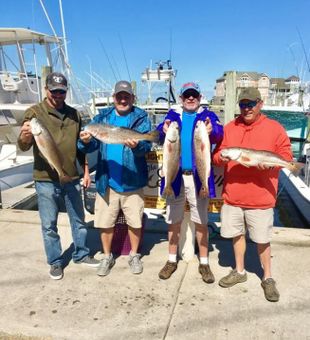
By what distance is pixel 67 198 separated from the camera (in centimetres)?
381

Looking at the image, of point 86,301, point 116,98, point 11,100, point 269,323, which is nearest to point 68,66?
point 11,100

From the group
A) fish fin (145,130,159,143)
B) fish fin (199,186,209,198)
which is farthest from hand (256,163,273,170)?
fish fin (145,130,159,143)

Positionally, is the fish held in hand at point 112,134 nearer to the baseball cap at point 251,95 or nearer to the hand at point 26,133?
the hand at point 26,133

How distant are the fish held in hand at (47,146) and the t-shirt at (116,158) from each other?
55 cm

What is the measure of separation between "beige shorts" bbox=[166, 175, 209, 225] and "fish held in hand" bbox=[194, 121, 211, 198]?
282 millimetres

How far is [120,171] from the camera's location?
12.2 feet

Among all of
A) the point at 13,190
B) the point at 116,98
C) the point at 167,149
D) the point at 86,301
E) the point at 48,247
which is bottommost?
the point at 13,190

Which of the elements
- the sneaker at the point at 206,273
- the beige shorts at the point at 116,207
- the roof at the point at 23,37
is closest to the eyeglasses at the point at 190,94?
the beige shorts at the point at 116,207

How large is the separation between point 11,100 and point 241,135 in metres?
11.7

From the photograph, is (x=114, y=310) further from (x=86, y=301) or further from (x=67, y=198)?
(x=67, y=198)

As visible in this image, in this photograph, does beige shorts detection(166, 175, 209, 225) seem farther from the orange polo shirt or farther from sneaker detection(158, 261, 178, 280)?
sneaker detection(158, 261, 178, 280)

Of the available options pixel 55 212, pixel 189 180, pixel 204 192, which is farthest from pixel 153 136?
pixel 55 212

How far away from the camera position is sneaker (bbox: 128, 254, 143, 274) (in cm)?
389

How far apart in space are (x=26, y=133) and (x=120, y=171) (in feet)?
3.38
